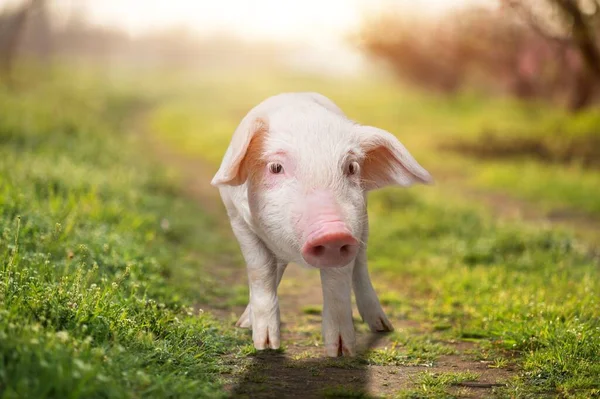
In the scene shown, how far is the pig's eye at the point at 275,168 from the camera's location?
3.62 meters

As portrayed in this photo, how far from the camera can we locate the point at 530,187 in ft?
32.5

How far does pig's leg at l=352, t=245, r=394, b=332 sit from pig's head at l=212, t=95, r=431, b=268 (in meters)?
0.62

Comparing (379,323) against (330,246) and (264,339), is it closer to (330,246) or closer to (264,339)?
(264,339)

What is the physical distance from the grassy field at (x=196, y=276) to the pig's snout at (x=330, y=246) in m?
0.59

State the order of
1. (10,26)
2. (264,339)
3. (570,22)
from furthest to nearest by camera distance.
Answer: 1. (10,26)
2. (570,22)
3. (264,339)

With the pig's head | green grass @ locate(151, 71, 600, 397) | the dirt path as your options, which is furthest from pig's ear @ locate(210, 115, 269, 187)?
green grass @ locate(151, 71, 600, 397)

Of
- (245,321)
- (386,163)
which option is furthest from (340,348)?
(386,163)

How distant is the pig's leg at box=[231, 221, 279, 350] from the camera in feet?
12.9

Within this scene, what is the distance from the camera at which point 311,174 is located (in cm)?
348

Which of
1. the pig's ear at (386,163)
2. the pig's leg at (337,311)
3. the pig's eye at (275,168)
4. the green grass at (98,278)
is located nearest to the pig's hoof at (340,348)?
the pig's leg at (337,311)

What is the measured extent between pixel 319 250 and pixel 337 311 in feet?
2.13

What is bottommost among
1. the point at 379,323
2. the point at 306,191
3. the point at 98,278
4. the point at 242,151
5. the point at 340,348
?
the point at 379,323

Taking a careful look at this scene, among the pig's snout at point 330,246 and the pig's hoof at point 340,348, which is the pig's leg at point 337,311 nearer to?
the pig's hoof at point 340,348

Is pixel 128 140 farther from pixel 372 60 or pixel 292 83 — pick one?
pixel 292 83
